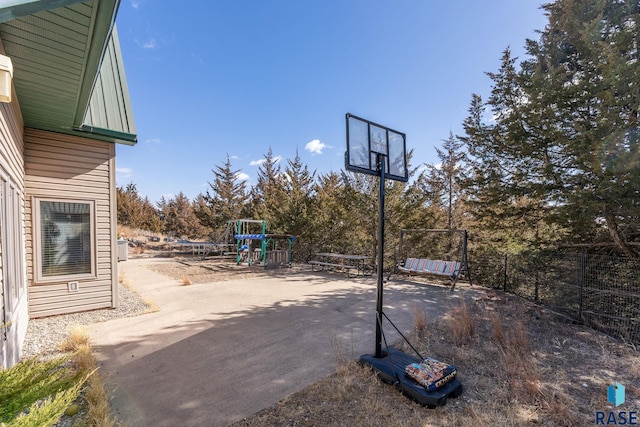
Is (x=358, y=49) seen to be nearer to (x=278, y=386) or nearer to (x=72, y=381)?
(x=278, y=386)

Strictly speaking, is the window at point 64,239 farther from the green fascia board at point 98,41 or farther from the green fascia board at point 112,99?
the green fascia board at point 98,41

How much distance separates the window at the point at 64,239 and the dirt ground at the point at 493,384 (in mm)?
4502

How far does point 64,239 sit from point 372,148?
17.1ft

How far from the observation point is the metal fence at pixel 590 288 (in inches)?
176

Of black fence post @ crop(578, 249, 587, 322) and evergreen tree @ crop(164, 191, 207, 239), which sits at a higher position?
evergreen tree @ crop(164, 191, 207, 239)

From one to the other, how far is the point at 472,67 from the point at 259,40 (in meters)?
6.57

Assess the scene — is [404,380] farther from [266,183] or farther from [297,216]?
[266,183]

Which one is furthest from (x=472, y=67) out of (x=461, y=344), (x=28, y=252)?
Answer: (x=28, y=252)

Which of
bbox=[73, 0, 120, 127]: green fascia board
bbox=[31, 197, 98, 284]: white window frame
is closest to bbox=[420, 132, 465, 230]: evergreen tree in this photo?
bbox=[31, 197, 98, 284]: white window frame

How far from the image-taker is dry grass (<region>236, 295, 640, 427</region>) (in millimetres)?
2287

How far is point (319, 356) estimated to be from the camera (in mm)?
3369

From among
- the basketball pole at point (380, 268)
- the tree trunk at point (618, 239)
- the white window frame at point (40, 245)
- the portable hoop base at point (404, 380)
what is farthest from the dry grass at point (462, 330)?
the white window frame at point (40, 245)

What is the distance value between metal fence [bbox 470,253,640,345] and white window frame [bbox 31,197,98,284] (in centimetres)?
852

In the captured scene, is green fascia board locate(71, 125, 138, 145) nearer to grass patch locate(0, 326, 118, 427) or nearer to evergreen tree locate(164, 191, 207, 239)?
grass patch locate(0, 326, 118, 427)
